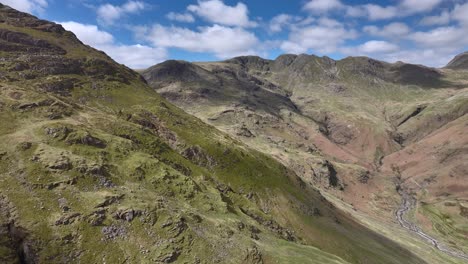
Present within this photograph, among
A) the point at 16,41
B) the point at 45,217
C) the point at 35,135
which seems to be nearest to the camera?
the point at 45,217

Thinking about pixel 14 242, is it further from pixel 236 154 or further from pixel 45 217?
pixel 236 154

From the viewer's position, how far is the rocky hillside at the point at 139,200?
62812mm

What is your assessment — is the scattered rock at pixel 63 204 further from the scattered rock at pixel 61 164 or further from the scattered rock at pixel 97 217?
the scattered rock at pixel 61 164

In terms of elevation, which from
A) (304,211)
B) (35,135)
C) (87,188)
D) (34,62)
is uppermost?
(34,62)

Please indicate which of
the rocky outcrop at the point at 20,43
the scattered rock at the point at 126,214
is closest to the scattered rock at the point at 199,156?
the scattered rock at the point at 126,214

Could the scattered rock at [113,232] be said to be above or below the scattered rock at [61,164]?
below

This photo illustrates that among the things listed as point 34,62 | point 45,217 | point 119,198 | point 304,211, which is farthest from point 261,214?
point 34,62

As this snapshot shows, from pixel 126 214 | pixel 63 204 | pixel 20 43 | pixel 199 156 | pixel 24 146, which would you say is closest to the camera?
pixel 63 204

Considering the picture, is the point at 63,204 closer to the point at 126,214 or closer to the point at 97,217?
the point at 97,217

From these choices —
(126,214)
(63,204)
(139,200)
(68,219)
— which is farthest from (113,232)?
(63,204)

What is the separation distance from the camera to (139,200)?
74.0 m

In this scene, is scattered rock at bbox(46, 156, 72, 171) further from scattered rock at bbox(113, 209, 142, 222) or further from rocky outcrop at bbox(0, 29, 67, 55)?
rocky outcrop at bbox(0, 29, 67, 55)

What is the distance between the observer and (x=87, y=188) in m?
72.6

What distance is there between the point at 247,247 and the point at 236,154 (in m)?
75.0
